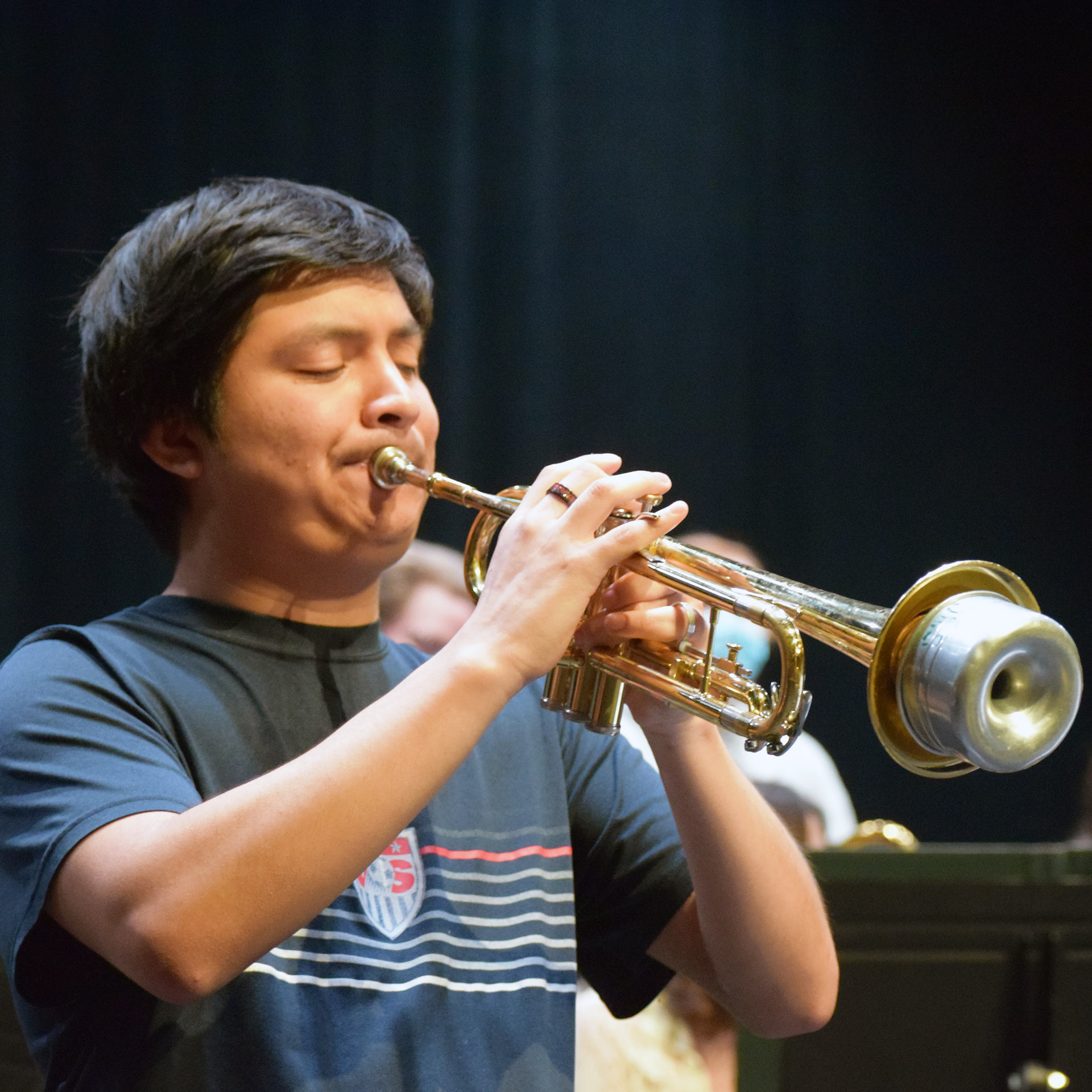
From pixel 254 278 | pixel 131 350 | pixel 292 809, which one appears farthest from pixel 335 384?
pixel 292 809

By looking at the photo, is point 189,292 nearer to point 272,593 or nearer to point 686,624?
point 272,593

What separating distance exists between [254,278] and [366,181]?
3.23m

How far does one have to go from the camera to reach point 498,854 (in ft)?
4.91

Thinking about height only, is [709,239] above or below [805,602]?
above

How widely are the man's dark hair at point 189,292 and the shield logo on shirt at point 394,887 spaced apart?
0.51 m

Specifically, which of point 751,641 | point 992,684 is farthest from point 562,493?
point 751,641

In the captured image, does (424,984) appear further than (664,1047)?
No

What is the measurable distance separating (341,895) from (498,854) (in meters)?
0.21

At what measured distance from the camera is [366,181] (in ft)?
15.0

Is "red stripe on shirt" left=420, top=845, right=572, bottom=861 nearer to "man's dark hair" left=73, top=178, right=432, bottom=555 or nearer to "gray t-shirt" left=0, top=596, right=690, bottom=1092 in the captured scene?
"gray t-shirt" left=0, top=596, right=690, bottom=1092

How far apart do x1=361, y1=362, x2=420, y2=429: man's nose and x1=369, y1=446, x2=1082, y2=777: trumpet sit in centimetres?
4

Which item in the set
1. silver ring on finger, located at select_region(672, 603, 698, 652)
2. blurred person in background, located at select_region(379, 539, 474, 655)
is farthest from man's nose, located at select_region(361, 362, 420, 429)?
blurred person in background, located at select_region(379, 539, 474, 655)

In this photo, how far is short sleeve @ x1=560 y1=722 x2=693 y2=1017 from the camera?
1.57 meters

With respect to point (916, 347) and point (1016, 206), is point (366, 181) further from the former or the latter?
point (1016, 206)
